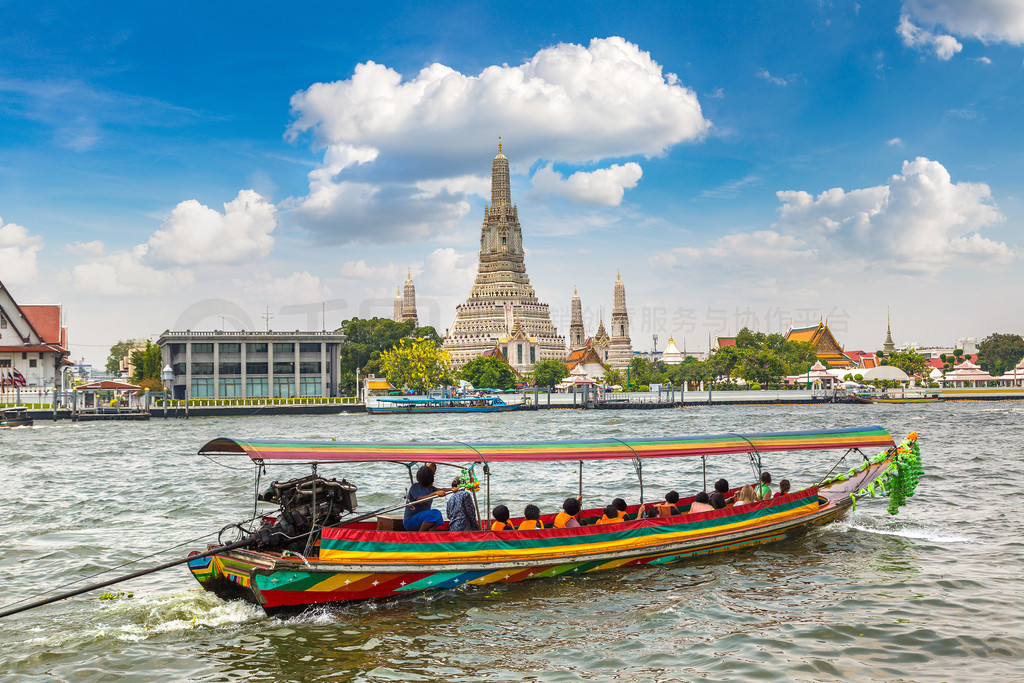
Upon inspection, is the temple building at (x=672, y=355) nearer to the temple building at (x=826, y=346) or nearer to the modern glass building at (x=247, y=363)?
the temple building at (x=826, y=346)

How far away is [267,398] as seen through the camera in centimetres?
8288

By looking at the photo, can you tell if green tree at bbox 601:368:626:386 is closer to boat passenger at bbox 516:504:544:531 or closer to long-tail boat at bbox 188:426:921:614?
long-tail boat at bbox 188:426:921:614

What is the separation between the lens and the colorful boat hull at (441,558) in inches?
445

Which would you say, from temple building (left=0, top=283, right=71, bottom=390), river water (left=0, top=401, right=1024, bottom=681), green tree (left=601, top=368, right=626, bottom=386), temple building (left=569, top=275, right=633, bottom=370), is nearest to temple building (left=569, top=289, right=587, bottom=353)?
temple building (left=569, top=275, right=633, bottom=370)

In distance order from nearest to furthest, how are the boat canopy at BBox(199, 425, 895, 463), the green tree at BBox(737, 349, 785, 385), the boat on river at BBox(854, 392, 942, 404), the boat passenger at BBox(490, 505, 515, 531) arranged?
the boat canopy at BBox(199, 425, 895, 463) < the boat passenger at BBox(490, 505, 515, 531) < the boat on river at BBox(854, 392, 942, 404) < the green tree at BBox(737, 349, 785, 385)

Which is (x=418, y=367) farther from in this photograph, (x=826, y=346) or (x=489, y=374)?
(x=826, y=346)

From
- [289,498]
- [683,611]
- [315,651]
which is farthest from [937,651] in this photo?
[289,498]

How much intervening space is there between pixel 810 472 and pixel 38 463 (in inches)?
1187

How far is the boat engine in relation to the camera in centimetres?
1177

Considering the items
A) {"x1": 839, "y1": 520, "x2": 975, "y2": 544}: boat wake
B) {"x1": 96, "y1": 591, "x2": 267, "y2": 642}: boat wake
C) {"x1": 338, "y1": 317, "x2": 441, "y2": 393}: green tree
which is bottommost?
{"x1": 839, "y1": 520, "x2": 975, "y2": 544}: boat wake

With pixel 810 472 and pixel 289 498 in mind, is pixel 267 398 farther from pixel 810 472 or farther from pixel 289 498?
pixel 289 498

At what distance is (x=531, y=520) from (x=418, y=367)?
84932 millimetres

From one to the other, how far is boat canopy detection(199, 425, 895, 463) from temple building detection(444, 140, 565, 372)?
415ft

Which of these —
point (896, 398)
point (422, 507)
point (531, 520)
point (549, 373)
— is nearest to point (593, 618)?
point (531, 520)
